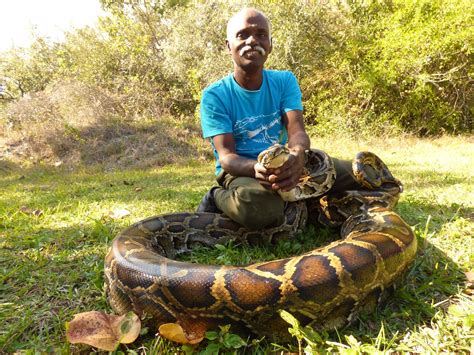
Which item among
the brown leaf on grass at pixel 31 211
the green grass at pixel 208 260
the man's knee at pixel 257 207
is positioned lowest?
the green grass at pixel 208 260

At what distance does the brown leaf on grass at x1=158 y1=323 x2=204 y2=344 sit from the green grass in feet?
0.18

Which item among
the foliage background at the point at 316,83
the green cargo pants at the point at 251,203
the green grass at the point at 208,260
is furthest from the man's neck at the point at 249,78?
the foliage background at the point at 316,83

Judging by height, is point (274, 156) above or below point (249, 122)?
below

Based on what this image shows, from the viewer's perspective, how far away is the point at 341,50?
48.0 feet

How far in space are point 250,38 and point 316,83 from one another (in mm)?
12330

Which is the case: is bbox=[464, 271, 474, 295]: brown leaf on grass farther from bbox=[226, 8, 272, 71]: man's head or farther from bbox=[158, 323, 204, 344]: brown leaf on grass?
bbox=[226, 8, 272, 71]: man's head

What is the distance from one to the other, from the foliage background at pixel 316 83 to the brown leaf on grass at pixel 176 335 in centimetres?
1050

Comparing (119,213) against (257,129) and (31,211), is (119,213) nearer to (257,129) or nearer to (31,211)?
(31,211)

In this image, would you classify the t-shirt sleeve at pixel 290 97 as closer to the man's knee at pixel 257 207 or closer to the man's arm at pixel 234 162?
the man's arm at pixel 234 162

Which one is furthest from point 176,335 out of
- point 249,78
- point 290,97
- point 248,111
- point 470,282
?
point 290,97

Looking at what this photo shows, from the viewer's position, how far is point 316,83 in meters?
15.1

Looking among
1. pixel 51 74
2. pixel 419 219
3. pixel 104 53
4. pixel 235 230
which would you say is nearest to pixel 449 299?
pixel 419 219

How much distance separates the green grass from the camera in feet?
6.68

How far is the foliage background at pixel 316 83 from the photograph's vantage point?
12766 mm
